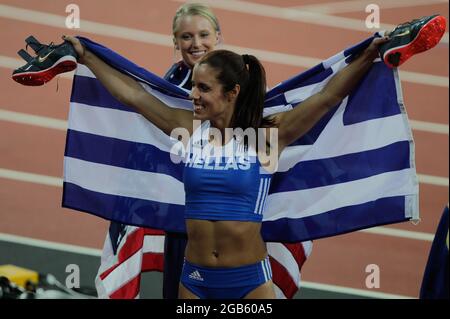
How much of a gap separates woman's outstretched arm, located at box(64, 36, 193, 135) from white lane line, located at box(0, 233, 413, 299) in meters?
A: 2.52

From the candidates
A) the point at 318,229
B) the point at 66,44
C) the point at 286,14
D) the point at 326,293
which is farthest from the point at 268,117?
the point at 286,14

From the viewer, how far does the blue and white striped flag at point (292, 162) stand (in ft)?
14.1

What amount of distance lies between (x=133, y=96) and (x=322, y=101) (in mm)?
886

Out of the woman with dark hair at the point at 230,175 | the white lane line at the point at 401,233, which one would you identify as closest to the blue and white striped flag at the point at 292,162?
the woman with dark hair at the point at 230,175

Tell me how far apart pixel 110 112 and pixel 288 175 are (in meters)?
0.93

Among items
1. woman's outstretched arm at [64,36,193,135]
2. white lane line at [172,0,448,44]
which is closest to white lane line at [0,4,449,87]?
white lane line at [172,0,448,44]

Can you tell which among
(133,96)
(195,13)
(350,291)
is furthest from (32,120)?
(133,96)

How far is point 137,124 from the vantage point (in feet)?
14.9

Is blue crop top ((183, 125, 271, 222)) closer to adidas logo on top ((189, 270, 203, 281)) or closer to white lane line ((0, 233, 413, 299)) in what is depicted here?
adidas logo on top ((189, 270, 203, 281))

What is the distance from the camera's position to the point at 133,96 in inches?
172

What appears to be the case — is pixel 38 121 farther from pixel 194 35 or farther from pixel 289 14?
pixel 194 35
